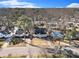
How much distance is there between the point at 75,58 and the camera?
991 cm

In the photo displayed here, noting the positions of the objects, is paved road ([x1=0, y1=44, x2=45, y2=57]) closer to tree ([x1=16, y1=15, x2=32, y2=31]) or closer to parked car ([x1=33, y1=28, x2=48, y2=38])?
parked car ([x1=33, y1=28, x2=48, y2=38])

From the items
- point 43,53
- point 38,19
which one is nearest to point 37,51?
point 43,53

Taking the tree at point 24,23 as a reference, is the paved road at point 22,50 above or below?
below

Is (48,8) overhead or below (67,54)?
overhead

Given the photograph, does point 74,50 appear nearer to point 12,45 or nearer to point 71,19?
point 71,19

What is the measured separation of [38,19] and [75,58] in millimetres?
1298

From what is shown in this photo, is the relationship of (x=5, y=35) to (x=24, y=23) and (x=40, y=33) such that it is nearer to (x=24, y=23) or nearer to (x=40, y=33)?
(x=24, y=23)

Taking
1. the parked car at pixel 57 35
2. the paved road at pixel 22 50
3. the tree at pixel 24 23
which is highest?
the tree at pixel 24 23

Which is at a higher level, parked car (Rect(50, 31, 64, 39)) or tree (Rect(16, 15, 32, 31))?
tree (Rect(16, 15, 32, 31))

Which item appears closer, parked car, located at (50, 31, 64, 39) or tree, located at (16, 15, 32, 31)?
tree, located at (16, 15, 32, 31)

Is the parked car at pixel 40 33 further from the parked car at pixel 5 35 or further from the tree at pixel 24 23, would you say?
the parked car at pixel 5 35

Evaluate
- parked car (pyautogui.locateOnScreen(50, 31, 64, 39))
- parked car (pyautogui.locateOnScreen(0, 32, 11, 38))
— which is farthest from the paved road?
parked car (pyautogui.locateOnScreen(50, 31, 64, 39))

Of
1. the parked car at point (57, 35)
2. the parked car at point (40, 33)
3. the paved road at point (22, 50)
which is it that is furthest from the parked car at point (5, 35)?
the parked car at point (57, 35)

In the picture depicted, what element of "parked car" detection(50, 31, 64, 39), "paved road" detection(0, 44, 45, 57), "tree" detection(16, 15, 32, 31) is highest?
"tree" detection(16, 15, 32, 31)
